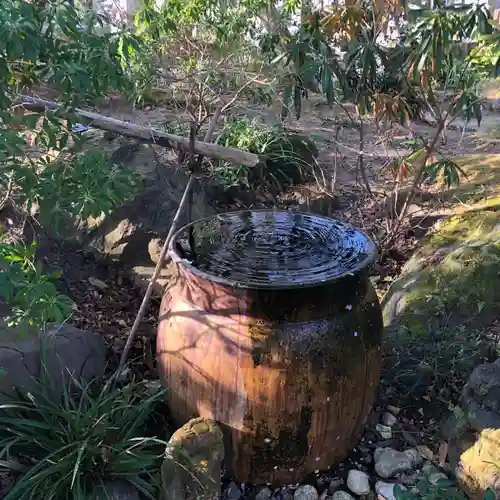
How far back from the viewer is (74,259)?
4.42m

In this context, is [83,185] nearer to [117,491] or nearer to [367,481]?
[117,491]

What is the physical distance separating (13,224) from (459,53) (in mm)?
3307

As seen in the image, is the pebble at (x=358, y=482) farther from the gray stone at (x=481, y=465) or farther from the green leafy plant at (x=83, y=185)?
the green leafy plant at (x=83, y=185)

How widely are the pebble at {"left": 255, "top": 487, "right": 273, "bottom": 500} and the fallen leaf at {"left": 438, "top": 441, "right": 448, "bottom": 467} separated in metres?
0.77

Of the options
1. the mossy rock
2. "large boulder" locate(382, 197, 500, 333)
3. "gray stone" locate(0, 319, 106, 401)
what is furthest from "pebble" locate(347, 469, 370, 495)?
"gray stone" locate(0, 319, 106, 401)

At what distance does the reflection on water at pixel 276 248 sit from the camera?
2260 mm

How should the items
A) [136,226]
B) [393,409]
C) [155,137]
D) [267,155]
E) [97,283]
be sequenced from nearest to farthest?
[155,137]
[393,409]
[97,283]
[136,226]
[267,155]

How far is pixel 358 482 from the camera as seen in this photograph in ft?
8.18

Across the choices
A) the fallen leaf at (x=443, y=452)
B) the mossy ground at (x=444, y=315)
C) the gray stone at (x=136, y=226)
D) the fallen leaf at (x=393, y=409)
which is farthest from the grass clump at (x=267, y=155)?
the fallen leaf at (x=443, y=452)

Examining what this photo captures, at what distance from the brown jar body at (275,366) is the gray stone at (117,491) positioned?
336 mm

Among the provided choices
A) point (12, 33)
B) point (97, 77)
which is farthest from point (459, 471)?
point (12, 33)

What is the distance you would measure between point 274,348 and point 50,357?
48.1 inches

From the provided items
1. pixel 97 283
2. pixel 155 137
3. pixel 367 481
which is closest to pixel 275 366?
pixel 367 481

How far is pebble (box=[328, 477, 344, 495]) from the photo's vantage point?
8.19ft
